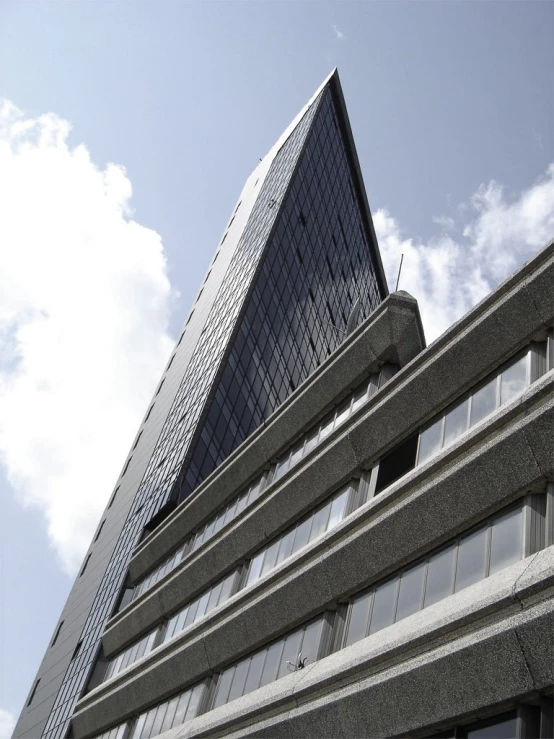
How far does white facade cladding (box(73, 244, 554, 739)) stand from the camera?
1288cm

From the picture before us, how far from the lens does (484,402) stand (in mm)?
17062

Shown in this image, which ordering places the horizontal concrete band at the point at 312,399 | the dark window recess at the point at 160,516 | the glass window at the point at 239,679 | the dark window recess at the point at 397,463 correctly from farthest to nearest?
the dark window recess at the point at 160,516 < the horizontal concrete band at the point at 312,399 < the glass window at the point at 239,679 < the dark window recess at the point at 397,463

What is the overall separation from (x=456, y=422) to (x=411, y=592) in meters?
4.02

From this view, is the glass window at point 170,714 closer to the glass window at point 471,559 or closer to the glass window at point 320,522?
the glass window at point 320,522

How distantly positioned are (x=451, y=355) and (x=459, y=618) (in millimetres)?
6864

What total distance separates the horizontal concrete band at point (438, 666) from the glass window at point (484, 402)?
4191 millimetres

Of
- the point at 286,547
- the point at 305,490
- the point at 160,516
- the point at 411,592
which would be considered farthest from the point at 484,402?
the point at 160,516

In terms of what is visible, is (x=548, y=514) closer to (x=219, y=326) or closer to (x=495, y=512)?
(x=495, y=512)

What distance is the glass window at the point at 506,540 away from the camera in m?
13.8

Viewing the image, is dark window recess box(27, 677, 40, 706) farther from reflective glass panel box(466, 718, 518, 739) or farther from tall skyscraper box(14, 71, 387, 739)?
reflective glass panel box(466, 718, 518, 739)

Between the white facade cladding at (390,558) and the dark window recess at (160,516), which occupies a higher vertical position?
the dark window recess at (160,516)

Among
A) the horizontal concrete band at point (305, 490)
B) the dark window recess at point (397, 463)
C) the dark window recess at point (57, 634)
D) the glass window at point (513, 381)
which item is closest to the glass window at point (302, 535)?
the horizontal concrete band at point (305, 490)

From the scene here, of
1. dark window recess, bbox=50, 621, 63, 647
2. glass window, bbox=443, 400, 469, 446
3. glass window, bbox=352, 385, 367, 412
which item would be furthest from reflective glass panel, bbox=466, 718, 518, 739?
dark window recess, bbox=50, 621, 63, 647

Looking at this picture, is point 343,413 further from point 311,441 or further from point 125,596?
point 125,596
